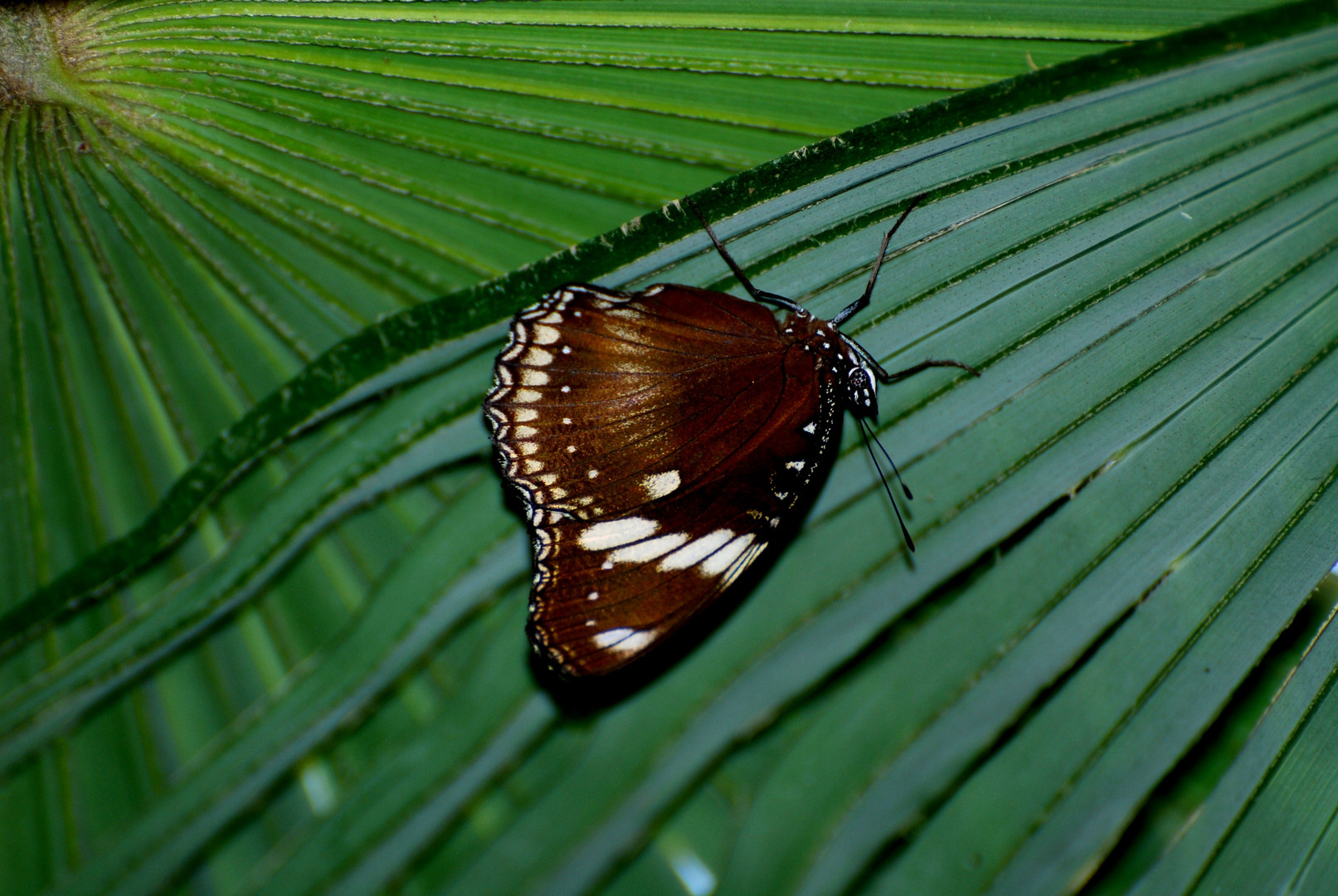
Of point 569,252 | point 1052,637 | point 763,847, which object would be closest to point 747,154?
point 569,252

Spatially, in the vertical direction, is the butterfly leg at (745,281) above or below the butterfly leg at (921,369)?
above

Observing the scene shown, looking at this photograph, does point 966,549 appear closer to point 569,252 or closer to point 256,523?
point 569,252

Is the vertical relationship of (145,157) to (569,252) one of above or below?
above

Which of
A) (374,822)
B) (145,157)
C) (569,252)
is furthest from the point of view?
(145,157)

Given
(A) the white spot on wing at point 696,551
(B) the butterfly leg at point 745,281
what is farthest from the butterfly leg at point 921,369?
(A) the white spot on wing at point 696,551

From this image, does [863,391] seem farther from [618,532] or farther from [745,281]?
[618,532]

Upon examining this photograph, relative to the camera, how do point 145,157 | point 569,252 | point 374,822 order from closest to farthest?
point 374,822
point 569,252
point 145,157

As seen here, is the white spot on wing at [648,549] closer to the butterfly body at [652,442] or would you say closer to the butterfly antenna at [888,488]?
the butterfly body at [652,442]
